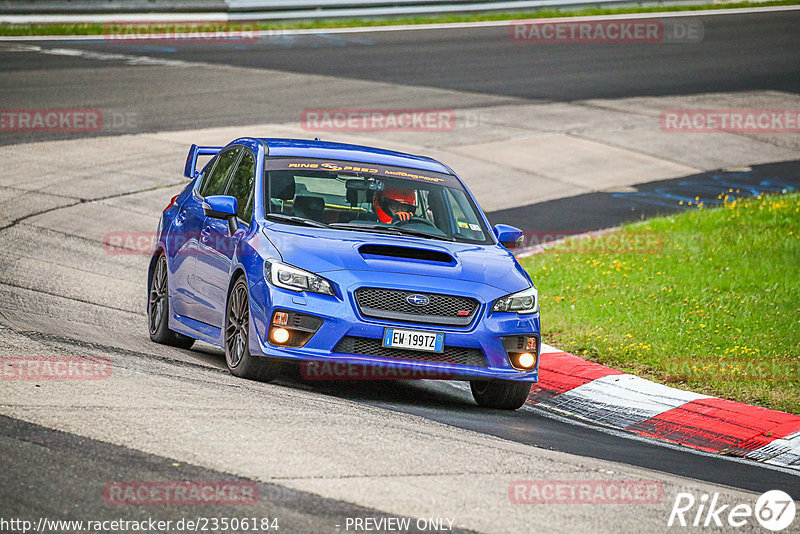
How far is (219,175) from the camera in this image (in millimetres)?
10359

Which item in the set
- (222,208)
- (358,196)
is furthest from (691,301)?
(222,208)

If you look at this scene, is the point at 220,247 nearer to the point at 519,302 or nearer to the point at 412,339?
the point at 412,339

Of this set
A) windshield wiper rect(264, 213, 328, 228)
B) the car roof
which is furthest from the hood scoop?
the car roof

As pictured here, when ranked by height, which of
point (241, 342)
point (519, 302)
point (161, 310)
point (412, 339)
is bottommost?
point (161, 310)

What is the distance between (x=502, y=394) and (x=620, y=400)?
106 centimetres

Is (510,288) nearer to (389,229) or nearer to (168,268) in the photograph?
(389,229)

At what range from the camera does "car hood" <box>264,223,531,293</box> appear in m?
8.35

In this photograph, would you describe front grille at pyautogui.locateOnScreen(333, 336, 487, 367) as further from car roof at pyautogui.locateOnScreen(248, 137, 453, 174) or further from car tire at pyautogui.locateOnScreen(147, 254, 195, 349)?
car tire at pyautogui.locateOnScreen(147, 254, 195, 349)

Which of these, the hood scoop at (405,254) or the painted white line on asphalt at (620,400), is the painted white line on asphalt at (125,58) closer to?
the painted white line on asphalt at (620,400)

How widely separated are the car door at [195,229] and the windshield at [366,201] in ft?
2.75

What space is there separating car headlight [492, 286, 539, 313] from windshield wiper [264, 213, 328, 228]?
4.59ft

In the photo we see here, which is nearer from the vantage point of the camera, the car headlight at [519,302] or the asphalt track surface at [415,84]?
the asphalt track surface at [415,84]

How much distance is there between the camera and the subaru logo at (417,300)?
8.29 m

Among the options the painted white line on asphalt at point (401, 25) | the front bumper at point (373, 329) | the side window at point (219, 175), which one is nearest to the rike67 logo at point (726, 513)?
the front bumper at point (373, 329)
